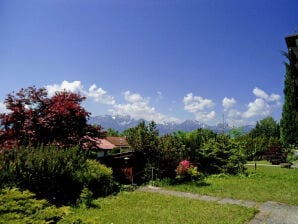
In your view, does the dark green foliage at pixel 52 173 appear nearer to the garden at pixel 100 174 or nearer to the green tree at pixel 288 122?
the garden at pixel 100 174

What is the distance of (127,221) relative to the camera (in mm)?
7879

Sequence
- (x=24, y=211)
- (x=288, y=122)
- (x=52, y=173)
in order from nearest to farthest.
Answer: (x=24, y=211), (x=52, y=173), (x=288, y=122)

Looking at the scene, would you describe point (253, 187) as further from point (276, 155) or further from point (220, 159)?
point (276, 155)

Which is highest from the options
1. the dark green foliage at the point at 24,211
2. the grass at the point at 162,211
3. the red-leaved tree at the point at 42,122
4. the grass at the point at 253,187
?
the red-leaved tree at the point at 42,122

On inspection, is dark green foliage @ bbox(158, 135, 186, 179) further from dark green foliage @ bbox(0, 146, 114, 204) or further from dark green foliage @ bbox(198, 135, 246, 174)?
dark green foliage @ bbox(0, 146, 114, 204)

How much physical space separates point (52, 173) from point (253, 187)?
937 cm

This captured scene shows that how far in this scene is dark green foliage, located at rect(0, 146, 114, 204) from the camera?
27.3 feet

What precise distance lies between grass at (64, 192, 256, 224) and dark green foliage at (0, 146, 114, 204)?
1.03 metres

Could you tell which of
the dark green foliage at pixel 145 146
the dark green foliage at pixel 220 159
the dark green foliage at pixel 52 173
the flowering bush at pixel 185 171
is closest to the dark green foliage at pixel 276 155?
the dark green foliage at pixel 220 159

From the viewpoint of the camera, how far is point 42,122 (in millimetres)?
11422

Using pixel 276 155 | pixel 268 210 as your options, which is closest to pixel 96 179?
pixel 268 210

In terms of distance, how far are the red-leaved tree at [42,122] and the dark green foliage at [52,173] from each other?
1635 mm

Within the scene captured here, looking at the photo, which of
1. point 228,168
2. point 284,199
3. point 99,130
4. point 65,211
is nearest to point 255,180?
point 228,168

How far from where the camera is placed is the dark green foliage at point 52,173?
27.3 ft
